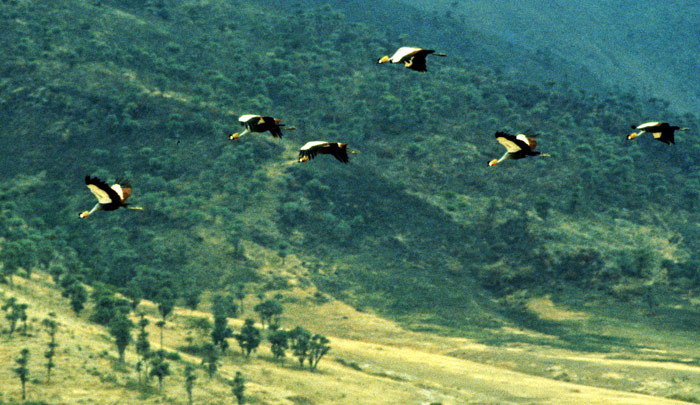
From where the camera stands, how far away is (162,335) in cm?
8525

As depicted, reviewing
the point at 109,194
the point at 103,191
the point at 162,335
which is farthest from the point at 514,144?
the point at 162,335

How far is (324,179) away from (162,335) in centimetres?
5915

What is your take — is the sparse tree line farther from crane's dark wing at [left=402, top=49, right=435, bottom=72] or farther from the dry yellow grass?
crane's dark wing at [left=402, top=49, right=435, bottom=72]

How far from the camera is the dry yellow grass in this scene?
6706 cm

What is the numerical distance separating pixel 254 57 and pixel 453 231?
70068 mm

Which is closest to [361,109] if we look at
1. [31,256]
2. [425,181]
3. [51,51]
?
[425,181]

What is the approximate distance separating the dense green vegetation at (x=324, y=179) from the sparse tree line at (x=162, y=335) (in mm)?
5869

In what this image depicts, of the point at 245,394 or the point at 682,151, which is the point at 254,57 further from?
the point at 245,394

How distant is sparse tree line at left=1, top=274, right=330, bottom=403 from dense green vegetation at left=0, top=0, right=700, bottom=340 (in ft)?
19.3

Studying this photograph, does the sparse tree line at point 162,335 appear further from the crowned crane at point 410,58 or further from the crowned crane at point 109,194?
the crowned crane at point 410,58

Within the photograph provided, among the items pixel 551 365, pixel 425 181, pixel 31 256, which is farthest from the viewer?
pixel 425 181

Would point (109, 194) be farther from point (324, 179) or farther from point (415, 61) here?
point (324, 179)

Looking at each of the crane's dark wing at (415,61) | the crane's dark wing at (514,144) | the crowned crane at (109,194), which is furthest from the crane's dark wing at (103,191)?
the crane's dark wing at (514,144)

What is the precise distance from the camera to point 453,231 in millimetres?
128250
